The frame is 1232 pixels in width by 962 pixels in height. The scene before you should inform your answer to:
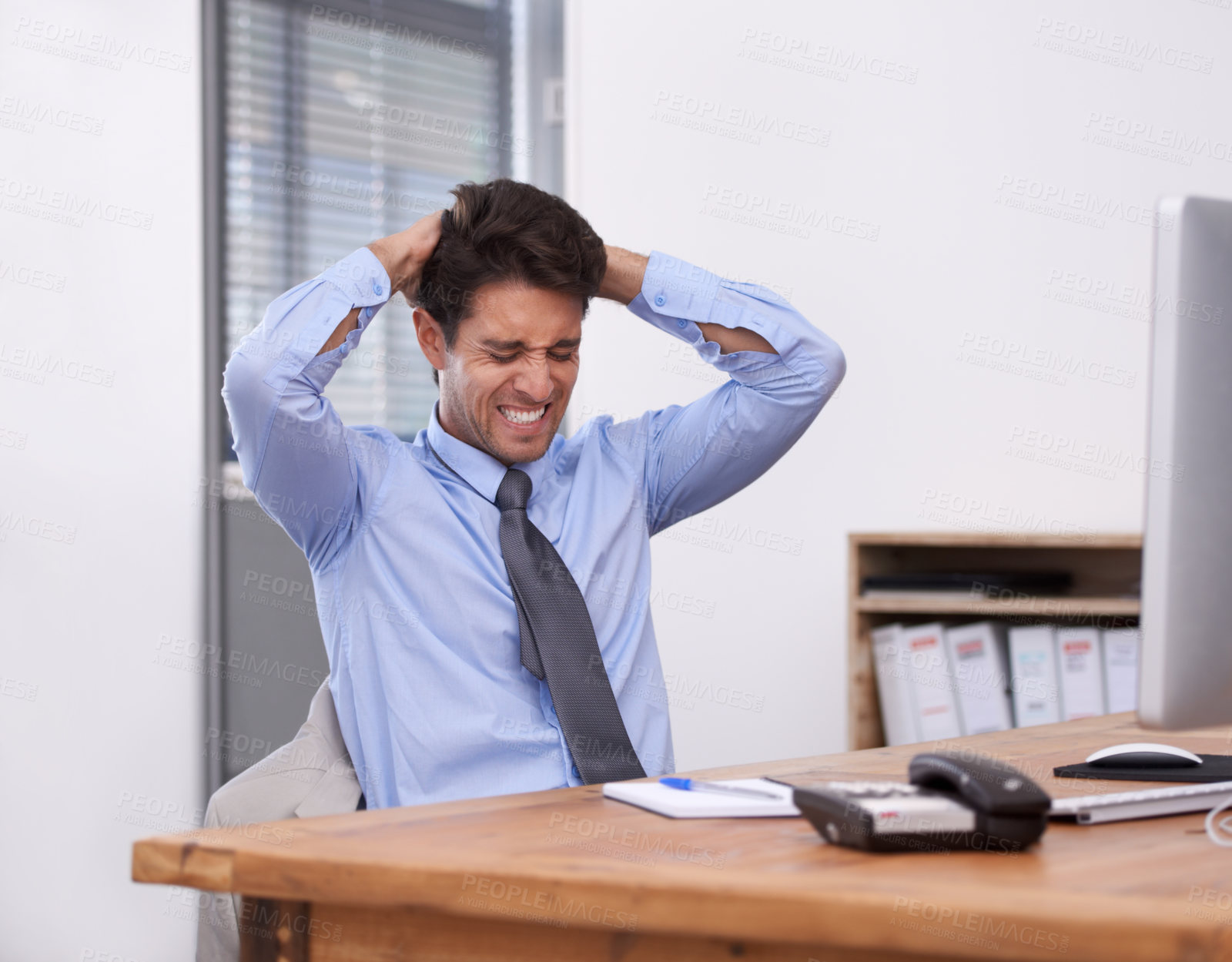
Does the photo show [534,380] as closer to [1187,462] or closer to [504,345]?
[504,345]

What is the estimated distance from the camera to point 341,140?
3.12 meters

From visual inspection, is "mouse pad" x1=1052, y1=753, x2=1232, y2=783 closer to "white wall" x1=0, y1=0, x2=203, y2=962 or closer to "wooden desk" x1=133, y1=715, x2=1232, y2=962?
"wooden desk" x1=133, y1=715, x2=1232, y2=962

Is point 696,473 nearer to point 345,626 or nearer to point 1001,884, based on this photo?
point 345,626

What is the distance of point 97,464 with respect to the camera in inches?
105

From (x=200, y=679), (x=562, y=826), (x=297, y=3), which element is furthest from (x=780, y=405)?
(x=297, y=3)

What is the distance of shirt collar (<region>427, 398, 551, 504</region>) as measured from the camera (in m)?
1.72

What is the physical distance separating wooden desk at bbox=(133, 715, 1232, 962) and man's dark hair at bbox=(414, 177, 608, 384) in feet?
3.04

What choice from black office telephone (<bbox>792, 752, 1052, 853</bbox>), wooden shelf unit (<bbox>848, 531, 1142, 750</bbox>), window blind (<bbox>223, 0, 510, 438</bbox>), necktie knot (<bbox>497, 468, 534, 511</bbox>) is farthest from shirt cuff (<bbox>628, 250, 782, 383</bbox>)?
window blind (<bbox>223, 0, 510, 438</bbox>)

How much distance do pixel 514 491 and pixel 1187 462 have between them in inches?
39.2

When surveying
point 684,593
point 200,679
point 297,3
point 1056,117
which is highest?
point 297,3

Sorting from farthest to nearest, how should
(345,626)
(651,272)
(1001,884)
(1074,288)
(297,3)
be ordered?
(297,3) → (1074,288) → (651,272) → (345,626) → (1001,884)

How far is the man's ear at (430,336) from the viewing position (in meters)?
1.83

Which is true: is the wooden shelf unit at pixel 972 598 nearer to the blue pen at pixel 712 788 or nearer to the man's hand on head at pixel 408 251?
the man's hand on head at pixel 408 251

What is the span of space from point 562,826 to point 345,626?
28.7 inches
